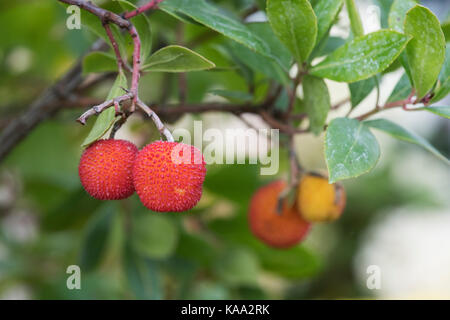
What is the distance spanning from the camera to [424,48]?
2.47 ft

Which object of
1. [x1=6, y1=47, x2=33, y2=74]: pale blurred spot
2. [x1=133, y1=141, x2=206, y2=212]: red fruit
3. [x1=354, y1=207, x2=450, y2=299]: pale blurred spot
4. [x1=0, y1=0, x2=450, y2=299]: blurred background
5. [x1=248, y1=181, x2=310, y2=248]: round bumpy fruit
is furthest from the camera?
[x1=354, y1=207, x2=450, y2=299]: pale blurred spot

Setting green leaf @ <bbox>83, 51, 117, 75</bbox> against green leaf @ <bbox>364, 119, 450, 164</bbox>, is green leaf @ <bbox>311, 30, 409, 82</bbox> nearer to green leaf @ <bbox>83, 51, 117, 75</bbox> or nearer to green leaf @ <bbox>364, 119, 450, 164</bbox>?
green leaf @ <bbox>364, 119, 450, 164</bbox>

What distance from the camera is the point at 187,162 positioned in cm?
66

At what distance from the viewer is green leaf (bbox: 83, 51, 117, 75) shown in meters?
0.84

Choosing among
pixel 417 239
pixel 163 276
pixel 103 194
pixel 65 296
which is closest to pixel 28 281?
pixel 65 296

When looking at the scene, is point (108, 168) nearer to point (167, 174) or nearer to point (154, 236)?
point (167, 174)

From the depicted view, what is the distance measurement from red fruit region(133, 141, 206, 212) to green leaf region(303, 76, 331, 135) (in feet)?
0.83

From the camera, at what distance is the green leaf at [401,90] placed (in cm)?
87

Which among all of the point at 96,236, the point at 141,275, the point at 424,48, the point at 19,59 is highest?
the point at 19,59

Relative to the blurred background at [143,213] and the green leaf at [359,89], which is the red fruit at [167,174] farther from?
the green leaf at [359,89]

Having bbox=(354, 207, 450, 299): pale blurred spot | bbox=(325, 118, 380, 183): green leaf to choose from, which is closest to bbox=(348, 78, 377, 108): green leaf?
A: bbox=(325, 118, 380, 183): green leaf

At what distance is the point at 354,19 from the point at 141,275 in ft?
2.37

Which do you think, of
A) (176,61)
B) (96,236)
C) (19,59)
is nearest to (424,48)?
(176,61)
